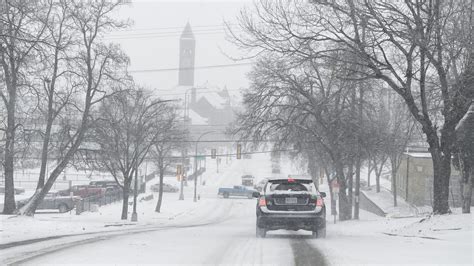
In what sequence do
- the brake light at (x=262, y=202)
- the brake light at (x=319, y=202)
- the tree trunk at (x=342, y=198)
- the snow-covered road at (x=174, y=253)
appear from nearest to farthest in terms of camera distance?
the snow-covered road at (x=174, y=253) < the brake light at (x=319, y=202) < the brake light at (x=262, y=202) < the tree trunk at (x=342, y=198)

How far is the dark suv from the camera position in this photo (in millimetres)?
15578

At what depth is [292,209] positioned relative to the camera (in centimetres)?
1567

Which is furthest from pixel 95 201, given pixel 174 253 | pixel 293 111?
pixel 174 253

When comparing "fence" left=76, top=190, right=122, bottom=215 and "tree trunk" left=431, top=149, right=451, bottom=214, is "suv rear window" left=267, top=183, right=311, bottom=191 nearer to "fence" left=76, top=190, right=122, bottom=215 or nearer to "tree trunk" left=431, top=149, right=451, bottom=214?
"tree trunk" left=431, top=149, right=451, bottom=214

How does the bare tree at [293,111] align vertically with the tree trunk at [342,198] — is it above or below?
above

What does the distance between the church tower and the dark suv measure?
578 ft

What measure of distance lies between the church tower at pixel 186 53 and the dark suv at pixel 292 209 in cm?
17612

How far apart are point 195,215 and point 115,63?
1038 inches

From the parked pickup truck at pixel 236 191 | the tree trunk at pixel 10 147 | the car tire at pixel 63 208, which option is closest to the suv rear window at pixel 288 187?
the tree trunk at pixel 10 147

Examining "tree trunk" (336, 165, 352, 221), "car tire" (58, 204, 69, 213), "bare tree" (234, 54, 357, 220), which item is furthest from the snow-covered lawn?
"car tire" (58, 204, 69, 213)

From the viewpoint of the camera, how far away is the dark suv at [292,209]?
15578 millimetres

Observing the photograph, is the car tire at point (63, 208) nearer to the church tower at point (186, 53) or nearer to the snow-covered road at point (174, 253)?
the snow-covered road at point (174, 253)

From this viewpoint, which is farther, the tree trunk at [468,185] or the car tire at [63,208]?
the car tire at [63,208]

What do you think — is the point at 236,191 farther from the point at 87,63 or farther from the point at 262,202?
the point at 262,202
